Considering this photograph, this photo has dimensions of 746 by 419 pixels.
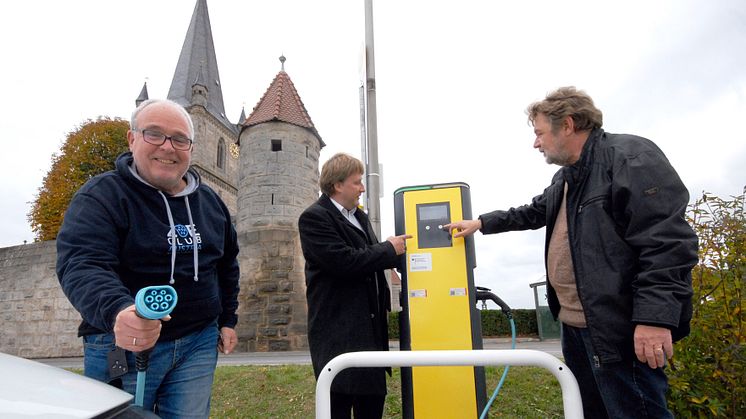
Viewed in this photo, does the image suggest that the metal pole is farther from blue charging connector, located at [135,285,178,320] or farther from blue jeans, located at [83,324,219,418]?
blue charging connector, located at [135,285,178,320]

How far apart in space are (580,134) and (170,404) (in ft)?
6.50

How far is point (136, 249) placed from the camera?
5.47ft

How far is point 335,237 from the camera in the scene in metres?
2.44

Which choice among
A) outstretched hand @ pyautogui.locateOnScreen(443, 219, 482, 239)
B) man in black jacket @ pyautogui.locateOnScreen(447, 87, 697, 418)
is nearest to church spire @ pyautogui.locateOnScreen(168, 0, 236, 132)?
outstretched hand @ pyautogui.locateOnScreen(443, 219, 482, 239)

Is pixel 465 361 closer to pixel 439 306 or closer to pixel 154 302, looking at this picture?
pixel 154 302

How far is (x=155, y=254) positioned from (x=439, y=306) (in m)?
1.76

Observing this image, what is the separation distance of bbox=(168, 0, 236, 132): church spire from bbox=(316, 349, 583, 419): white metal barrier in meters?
29.7

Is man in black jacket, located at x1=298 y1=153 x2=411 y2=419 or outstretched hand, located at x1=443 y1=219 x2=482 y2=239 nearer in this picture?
man in black jacket, located at x1=298 y1=153 x2=411 y2=419

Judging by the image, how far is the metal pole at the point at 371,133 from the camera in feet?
14.8

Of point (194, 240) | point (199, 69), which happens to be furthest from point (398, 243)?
point (199, 69)

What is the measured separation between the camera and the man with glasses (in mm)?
1532

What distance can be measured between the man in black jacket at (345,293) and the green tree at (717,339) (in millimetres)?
1724

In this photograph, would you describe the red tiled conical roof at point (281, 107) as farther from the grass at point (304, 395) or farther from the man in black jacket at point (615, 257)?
the man in black jacket at point (615, 257)

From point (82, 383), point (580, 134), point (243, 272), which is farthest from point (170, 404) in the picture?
point (243, 272)
